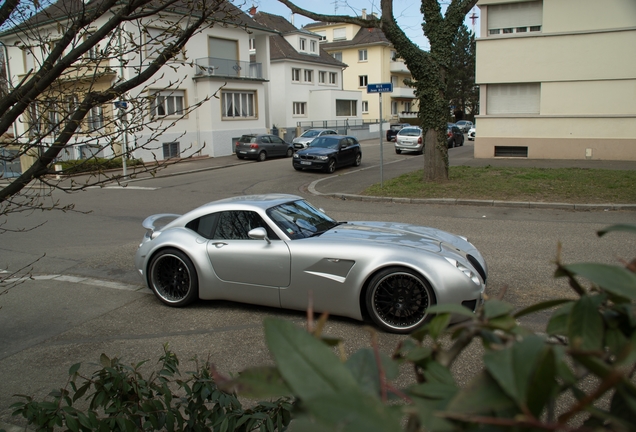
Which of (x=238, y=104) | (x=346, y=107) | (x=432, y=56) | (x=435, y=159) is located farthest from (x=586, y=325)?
(x=346, y=107)

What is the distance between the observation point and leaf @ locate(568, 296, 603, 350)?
103 cm

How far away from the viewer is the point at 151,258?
23.1 feet

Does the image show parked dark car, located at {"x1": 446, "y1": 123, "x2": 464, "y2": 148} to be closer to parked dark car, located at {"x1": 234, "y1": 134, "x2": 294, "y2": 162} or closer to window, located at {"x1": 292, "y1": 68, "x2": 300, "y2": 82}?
parked dark car, located at {"x1": 234, "y1": 134, "x2": 294, "y2": 162}

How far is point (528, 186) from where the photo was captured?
15812 mm

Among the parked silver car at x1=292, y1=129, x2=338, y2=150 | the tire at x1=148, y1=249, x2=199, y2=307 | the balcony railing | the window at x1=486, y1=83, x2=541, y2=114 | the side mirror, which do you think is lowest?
the tire at x1=148, y1=249, x2=199, y2=307

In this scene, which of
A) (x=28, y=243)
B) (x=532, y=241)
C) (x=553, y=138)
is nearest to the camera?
(x=532, y=241)

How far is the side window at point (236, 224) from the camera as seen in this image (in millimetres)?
6691

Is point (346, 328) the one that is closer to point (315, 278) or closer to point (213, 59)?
point (315, 278)

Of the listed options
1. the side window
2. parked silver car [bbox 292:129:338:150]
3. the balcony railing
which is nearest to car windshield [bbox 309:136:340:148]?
parked silver car [bbox 292:129:338:150]

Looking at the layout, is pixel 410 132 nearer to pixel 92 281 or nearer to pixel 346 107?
pixel 346 107

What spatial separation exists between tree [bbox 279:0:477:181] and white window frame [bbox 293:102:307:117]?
114ft

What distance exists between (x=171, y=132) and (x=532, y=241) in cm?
2813

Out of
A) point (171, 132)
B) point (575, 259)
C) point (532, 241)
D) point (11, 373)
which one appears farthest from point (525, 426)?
point (171, 132)

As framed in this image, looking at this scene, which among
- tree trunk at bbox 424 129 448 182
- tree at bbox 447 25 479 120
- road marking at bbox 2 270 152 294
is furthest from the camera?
tree at bbox 447 25 479 120
